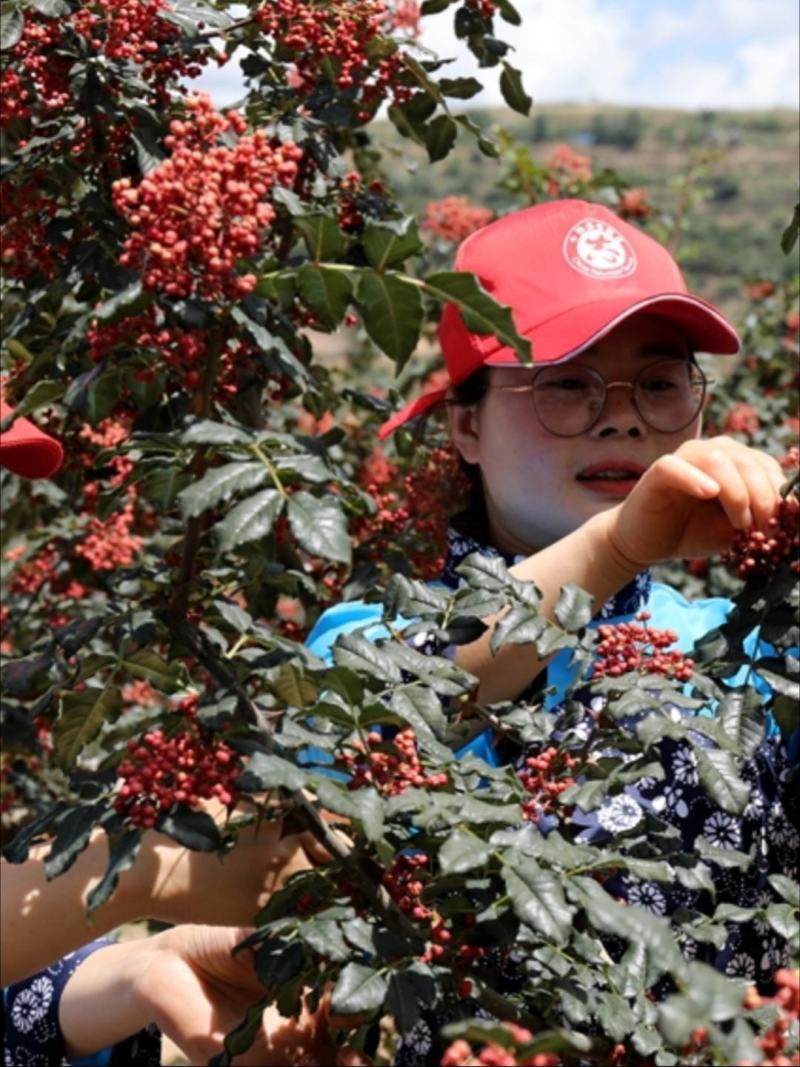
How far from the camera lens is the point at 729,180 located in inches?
2046

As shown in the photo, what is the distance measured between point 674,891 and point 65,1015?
119 centimetres

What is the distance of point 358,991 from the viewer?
4.66 ft

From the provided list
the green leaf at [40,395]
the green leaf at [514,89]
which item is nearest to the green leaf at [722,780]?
the green leaf at [40,395]

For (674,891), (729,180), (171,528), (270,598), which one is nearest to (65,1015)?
(270,598)

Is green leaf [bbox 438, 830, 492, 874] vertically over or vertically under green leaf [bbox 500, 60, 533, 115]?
under

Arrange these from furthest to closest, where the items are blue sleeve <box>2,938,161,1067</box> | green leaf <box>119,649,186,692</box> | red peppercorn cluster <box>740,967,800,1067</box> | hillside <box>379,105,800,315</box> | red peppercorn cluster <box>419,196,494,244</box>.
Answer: hillside <box>379,105,800,315</box> → red peppercorn cluster <box>419,196,494,244</box> → blue sleeve <box>2,938,161,1067</box> → green leaf <box>119,649,186,692</box> → red peppercorn cluster <box>740,967,800,1067</box>

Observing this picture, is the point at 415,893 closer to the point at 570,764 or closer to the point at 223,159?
the point at 570,764

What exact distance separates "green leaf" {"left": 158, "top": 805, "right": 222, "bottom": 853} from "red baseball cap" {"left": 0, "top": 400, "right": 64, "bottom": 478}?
2.50 ft

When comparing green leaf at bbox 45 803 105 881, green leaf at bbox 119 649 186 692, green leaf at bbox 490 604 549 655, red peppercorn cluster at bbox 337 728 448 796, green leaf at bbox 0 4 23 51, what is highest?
green leaf at bbox 0 4 23 51

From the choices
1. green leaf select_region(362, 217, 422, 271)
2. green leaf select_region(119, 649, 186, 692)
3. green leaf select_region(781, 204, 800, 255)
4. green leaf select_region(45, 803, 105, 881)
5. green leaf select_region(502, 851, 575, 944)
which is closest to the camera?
green leaf select_region(502, 851, 575, 944)

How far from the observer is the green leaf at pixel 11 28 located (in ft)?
6.82

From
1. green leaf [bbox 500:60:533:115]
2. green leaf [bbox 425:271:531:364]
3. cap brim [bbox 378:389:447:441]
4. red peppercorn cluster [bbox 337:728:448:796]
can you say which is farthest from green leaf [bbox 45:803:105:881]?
green leaf [bbox 500:60:533:115]

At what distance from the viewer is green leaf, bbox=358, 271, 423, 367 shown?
1524 millimetres

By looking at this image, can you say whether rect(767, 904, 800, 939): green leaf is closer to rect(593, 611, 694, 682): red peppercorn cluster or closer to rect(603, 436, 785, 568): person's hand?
rect(593, 611, 694, 682): red peppercorn cluster
